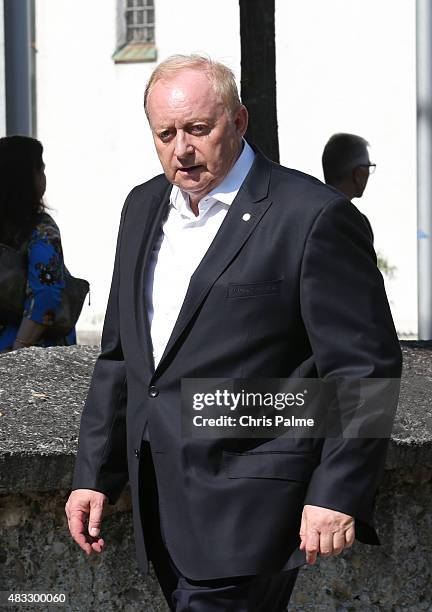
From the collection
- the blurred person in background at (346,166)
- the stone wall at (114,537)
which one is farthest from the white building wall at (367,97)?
the stone wall at (114,537)

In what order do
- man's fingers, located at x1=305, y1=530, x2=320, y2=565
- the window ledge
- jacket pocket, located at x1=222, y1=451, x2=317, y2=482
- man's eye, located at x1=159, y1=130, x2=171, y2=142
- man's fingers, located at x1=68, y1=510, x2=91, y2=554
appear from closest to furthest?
man's fingers, located at x1=305, y1=530, x2=320, y2=565 < jacket pocket, located at x1=222, y1=451, x2=317, y2=482 < man's eye, located at x1=159, y1=130, x2=171, y2=142 < man's fingers, located at x1=68, y1=510, x2=91, y2=554 < the window ledge

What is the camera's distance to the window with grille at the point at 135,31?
62.6 ft

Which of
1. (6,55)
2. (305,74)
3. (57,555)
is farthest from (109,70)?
(57,555)

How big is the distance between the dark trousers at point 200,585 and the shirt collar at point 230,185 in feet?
1.82

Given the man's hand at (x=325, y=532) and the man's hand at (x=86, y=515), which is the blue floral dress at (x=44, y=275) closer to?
the man's hand at (x=86, y=515)

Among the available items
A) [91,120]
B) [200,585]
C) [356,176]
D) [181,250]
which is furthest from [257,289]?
[91,120]

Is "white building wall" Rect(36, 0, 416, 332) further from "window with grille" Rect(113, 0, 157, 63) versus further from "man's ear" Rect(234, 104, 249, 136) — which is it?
"man's ear" Rect(234, 104, 249, 136)

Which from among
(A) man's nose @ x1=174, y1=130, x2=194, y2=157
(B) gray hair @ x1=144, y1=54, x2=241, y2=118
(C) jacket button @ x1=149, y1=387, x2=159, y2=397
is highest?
(B) gray hair @ x1=144, y1=54, x2=241, y2=118

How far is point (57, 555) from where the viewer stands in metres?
3.81

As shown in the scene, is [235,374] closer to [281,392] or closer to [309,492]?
[281,392]

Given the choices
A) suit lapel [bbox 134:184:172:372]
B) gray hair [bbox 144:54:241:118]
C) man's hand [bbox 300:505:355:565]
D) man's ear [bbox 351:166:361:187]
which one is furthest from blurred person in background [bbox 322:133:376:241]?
man's hand [bbox 300:505:355:565]

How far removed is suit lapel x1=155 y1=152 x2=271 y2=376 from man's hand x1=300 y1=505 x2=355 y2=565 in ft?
1.58

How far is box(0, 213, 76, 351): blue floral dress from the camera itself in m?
5.04

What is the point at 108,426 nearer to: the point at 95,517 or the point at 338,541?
the point at 95,517
